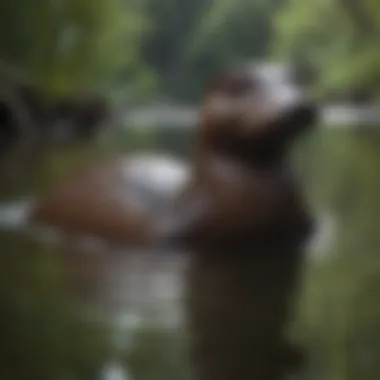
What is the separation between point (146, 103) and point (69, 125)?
96 millimetres

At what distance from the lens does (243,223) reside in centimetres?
110

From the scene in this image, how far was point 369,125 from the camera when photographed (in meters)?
1.14

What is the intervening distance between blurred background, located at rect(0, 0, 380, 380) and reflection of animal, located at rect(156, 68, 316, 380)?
0.02m

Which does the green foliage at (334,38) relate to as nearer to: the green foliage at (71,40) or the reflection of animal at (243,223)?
the reflection of animal at (243,223)

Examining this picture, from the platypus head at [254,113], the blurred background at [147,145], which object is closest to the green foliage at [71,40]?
the blurred background at [147,145]

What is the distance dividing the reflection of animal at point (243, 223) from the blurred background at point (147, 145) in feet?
0.07

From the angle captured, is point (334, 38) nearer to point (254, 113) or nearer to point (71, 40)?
point (254, 113)

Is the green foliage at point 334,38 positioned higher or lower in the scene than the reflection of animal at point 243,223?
higher

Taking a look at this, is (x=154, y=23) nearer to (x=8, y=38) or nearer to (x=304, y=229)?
(x=8, y=38)

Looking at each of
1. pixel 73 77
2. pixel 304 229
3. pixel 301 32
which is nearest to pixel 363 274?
pixel 304 229

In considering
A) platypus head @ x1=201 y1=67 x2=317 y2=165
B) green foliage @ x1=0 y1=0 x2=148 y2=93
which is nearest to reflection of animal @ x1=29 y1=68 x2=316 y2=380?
platypus head @ x1=201 y1=67 x2=317 y2=165

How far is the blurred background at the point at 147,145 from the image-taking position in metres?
1.10

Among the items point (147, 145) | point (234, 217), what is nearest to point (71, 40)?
point (147, 145)

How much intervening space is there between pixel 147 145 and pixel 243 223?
15cm
